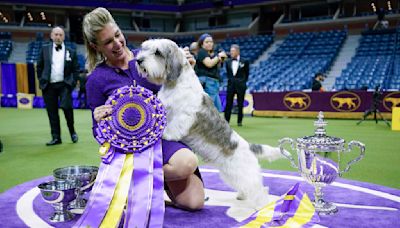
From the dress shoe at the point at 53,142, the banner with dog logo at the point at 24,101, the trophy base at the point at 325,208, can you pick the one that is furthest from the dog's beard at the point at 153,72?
the banner with dog logo at the point at 24,101

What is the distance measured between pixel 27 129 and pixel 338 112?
304 inches

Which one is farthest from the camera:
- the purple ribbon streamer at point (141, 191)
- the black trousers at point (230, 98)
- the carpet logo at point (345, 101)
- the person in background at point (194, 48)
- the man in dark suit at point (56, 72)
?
the carpet logo at point (345, 101)

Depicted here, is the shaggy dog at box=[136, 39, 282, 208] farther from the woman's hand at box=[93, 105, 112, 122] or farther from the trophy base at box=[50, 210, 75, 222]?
the trophy base at box=[50, 210, 75, 222]

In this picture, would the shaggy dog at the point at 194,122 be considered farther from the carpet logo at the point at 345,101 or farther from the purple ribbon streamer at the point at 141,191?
the carpet logo at the point at 345,101

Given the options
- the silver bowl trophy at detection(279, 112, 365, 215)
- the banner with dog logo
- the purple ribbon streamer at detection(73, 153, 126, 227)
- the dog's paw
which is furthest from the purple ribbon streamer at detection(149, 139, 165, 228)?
the banner with dog logo

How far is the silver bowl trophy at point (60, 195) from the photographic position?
2.55m

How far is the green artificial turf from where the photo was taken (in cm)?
402

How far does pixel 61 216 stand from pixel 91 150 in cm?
303

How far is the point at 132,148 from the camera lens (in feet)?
8.39

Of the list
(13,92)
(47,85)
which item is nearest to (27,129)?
(47,85)

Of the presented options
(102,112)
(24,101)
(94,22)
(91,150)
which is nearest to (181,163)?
(102,112)

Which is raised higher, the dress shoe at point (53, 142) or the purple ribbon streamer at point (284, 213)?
the purple ribbon streamer at point (284, 213)

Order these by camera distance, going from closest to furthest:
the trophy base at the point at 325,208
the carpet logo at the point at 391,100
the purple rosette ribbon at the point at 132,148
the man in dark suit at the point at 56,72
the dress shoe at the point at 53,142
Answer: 1. the purple rosette ribbon at the point at 132,148
2. the trophy base at the point at 325,208
3. the man in dark suit at the point at 56,72
4. the dress shoe at the point at 53,142
5. the carpet logo at the point at 391,100

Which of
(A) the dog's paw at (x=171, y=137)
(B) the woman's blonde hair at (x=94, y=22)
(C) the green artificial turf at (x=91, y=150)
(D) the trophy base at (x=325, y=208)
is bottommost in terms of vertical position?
(C) the green artificial turf at (x=91, y=150)
